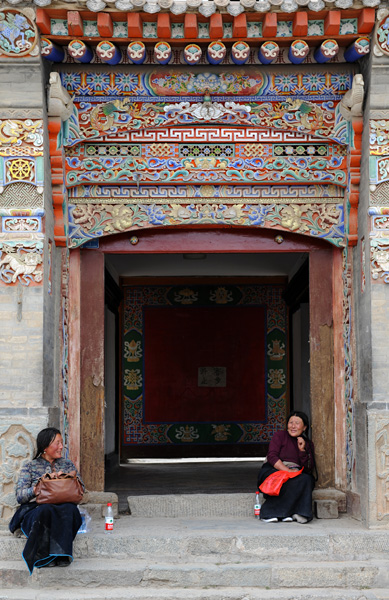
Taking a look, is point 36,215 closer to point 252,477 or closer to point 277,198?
point 277,198

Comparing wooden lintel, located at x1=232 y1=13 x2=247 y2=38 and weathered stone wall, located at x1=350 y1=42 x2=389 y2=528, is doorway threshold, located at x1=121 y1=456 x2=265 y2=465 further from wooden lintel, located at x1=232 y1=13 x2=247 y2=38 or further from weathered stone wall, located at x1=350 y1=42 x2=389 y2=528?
wooden lintel, located at x1=232 y1=13 x2=247 y2=38

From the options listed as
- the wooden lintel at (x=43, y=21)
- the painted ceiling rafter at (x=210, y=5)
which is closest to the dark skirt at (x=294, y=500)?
the painted ceiling rafter at (x=210, y=5)

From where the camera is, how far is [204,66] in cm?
657

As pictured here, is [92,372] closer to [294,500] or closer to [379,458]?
[294,500]

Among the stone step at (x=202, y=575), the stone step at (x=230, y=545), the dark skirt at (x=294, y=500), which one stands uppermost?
the dark skirt at (x=294, y=500)

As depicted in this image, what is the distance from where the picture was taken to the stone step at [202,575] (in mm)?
5387

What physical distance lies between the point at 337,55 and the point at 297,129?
652mm

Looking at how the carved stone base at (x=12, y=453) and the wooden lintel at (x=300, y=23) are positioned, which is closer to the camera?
the carved stone base at (x=12, y=453)

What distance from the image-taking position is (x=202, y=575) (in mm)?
5500

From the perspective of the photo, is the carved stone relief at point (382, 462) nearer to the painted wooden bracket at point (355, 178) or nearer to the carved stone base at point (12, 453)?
the painted wooden bracket at point (355, 178)

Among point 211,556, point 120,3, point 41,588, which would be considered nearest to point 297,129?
point 120,3

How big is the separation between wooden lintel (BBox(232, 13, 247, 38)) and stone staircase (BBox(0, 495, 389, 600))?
3.71 metres

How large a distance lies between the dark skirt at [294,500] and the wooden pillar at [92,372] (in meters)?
1.46

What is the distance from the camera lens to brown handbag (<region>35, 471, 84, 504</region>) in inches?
213
